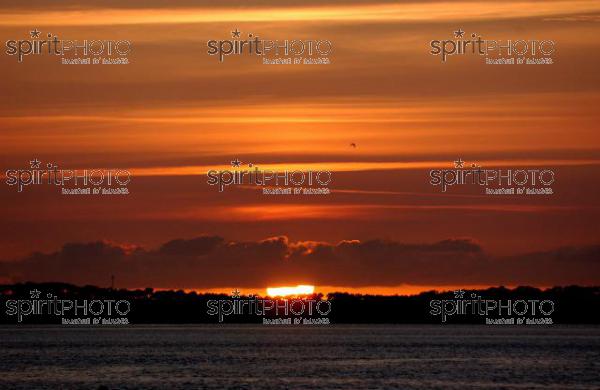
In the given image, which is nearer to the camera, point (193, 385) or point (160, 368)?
point (193, 385)

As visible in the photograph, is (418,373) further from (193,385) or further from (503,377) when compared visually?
(193,385)

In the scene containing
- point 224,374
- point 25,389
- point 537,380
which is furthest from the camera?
point 224,374

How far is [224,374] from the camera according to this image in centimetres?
17925

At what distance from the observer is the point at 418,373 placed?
186250mm

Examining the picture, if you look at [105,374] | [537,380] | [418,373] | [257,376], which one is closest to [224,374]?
[257,376]

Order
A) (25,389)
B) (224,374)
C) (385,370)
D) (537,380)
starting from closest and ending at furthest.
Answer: (25,389), (537,380), (224,374), (385,370)

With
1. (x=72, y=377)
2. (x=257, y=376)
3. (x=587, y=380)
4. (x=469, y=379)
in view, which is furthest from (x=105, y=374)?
(x=587, y=380)

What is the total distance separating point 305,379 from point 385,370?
87.8 feet

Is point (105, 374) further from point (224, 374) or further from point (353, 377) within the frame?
point (353, 377)

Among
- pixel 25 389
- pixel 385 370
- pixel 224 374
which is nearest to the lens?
pixel 25 389

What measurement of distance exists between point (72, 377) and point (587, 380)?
6924 centimetres

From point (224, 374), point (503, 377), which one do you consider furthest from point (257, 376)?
point (503, 377)

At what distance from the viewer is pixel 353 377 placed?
172750 mm

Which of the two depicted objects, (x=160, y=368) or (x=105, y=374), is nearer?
(x=105, y=374)
